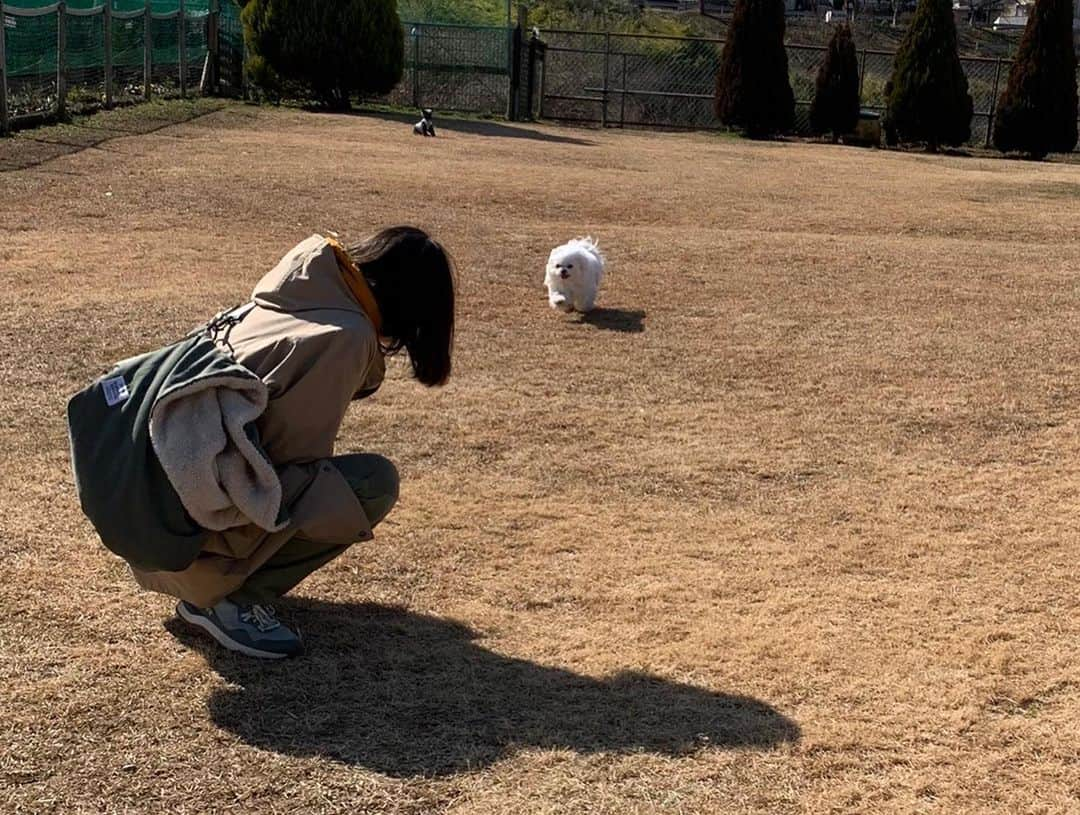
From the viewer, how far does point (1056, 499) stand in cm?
475

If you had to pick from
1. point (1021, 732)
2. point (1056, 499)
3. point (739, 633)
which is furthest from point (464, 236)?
point (1021, 732)

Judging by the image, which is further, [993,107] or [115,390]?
[993,107]

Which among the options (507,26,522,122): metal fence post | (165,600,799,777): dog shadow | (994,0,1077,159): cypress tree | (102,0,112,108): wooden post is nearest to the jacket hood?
(165,600,799,777): dog shadow

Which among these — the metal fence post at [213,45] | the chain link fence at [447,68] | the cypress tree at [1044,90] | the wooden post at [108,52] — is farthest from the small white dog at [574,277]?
the cypress tree at [1044,90]

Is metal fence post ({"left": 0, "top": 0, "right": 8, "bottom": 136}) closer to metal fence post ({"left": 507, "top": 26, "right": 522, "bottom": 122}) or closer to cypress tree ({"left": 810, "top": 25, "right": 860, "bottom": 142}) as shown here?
metal fence post ({"left": 507, "top": 26, "right": 522, "bottom": 122})

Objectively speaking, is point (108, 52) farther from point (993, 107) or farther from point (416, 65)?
point (993, 107)

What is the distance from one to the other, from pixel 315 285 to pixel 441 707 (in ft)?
3.33

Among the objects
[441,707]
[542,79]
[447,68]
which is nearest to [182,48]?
[447,68]

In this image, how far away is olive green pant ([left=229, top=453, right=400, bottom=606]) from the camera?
3291 millimetres

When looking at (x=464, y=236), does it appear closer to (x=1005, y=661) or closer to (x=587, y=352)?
(x=587, y=352)

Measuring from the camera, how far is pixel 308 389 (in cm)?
301

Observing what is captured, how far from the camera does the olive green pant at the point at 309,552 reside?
130 inches

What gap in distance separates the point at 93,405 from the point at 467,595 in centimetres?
122

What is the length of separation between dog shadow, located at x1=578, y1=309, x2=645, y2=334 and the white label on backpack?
444cm
